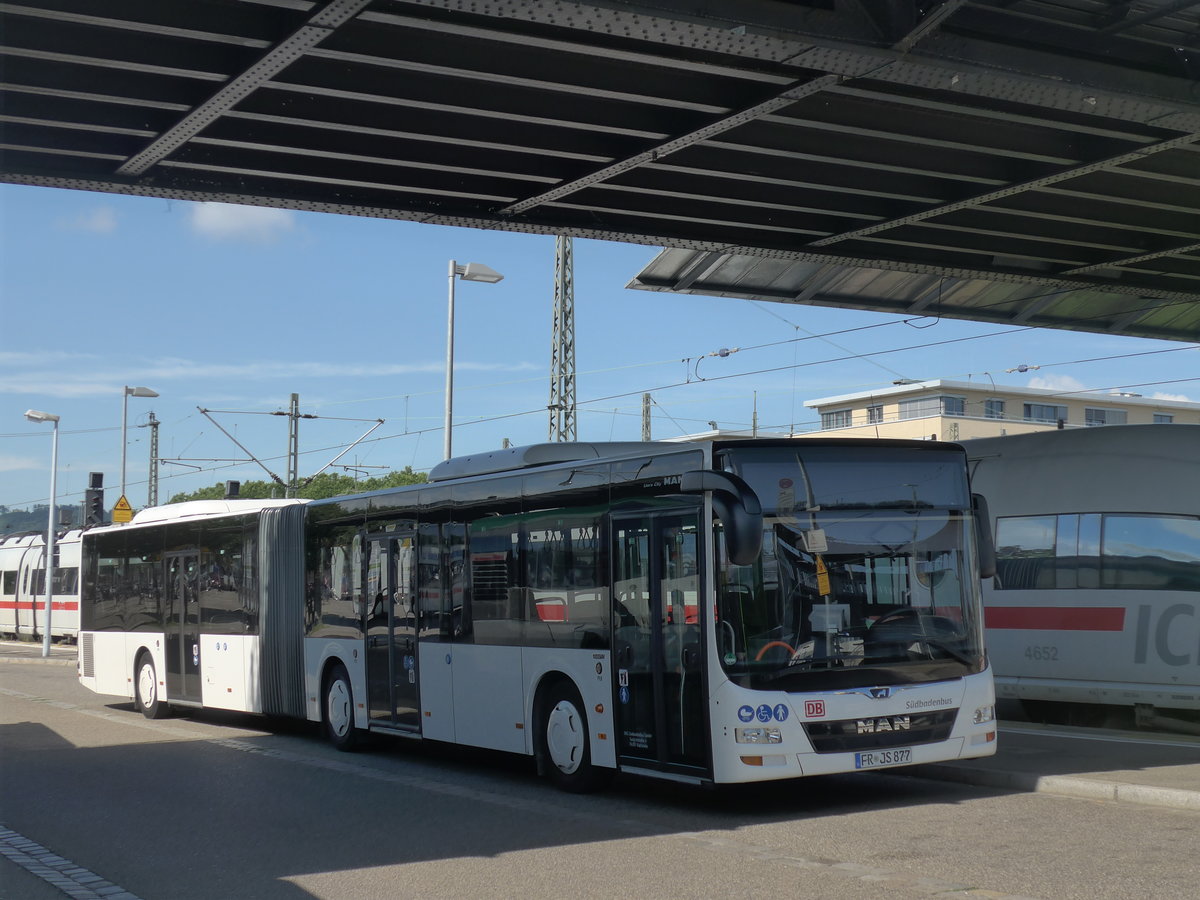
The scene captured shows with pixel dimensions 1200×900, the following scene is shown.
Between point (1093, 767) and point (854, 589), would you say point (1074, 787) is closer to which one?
point (1093, 767)

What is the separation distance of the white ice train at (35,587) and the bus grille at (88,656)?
72.4ft

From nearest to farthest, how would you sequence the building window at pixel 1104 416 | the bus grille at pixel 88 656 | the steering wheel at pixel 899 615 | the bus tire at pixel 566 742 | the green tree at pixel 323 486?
the steering wheel at pixel 899 615
the bus tire at pixel 566 742
the bus grille at pixel 88 656
the green tree at pixel 323 486
the building window at pixel 1104 416

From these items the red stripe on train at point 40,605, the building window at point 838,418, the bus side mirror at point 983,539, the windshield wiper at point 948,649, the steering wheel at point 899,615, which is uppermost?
the building window at point 838,418

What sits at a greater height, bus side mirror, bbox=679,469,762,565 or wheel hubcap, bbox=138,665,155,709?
bus side mirror, bbox=679,469,762,565

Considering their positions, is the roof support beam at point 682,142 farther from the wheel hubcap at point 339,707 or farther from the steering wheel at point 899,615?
the wheel hubcap at point 339,707

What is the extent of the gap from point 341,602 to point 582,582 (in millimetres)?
5499

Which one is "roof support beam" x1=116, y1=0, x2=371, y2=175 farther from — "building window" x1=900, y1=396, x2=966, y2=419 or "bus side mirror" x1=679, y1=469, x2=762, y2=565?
"building window" x1=900, y1=396, x2=966, y2=419

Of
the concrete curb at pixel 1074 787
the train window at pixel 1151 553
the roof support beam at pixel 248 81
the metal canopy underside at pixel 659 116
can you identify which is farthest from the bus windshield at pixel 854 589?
the train window at pixel 1151 553

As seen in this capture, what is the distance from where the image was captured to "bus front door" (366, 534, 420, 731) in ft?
48.2

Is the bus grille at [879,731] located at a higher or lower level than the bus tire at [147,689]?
higher

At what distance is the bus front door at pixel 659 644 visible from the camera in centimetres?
1034

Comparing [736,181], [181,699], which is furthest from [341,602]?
[736,181]

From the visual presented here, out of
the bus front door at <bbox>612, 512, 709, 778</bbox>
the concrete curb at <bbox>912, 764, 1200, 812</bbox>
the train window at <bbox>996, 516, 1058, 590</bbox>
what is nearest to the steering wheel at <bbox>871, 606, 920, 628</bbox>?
the bus front door at <bbox>612, 512, 709, 778</bbox>

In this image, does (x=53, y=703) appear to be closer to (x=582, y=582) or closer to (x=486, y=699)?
(x=486, y=699)
